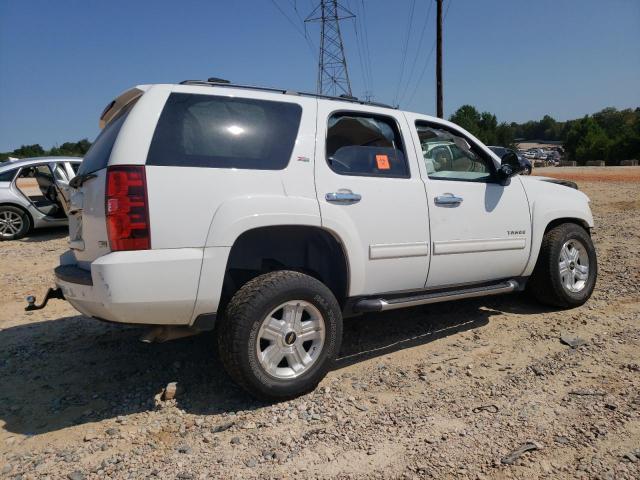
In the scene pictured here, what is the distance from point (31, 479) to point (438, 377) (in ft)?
8.15

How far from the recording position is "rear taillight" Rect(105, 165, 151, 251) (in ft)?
8.92

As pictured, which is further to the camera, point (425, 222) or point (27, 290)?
point (27, 290)

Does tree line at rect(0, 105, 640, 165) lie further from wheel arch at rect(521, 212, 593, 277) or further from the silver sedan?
wheel arch at rect(521, 212, 593, 277)

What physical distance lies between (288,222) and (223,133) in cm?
67

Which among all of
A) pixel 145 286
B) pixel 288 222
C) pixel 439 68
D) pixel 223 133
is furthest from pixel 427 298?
pixel 439 68

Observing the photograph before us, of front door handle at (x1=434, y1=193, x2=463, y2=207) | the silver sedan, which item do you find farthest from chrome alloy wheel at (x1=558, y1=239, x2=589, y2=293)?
the silver sedan

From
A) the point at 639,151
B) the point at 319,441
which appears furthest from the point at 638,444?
the point at 639,151

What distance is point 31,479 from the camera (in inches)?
97.7

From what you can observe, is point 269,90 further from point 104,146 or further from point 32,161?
point 32,161

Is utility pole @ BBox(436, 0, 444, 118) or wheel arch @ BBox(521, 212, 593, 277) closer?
wheel arch @ BBox(521, 212, 593, 277)

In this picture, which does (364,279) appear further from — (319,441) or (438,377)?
(319,441)

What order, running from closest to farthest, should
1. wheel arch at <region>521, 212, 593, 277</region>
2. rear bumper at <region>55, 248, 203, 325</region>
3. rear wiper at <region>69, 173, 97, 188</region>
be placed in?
1. rear bumper at <region>55, 248, 203, 325</region>
2. rear wiper at <region>69, 173, 97, 188</region>
3. wheel arch at <region>521, 212, 593, 277</region>

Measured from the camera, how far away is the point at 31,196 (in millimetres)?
9969

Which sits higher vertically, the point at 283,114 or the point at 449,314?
the point at 283,114
